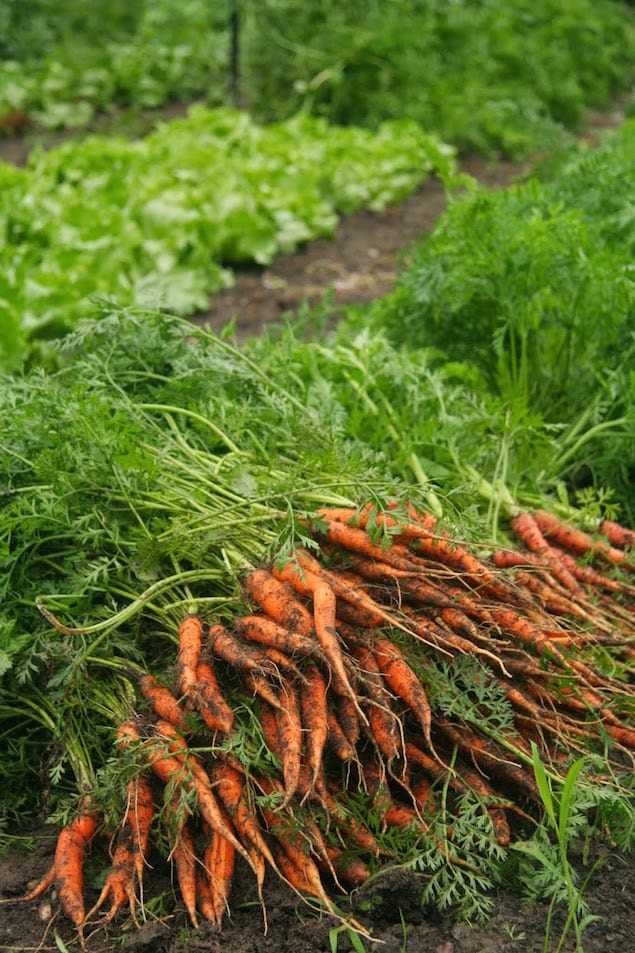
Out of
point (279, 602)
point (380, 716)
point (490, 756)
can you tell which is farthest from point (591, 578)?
point (279, 602)

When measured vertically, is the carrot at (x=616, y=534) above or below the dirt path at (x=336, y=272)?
above

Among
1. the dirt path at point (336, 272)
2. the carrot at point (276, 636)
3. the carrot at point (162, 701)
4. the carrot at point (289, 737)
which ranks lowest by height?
the dirt path at point (336, 272)

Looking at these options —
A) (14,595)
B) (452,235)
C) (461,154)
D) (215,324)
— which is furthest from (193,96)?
(14,595)

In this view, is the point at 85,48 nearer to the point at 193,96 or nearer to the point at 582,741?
the point at 193,96

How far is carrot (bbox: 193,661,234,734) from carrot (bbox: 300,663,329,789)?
181 mm

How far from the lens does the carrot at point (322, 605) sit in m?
2.51

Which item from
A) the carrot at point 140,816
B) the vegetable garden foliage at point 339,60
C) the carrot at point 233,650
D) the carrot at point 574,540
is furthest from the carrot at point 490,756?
the vegetable garden foliage at point 339,60

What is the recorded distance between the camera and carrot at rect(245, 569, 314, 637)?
8.52 feet

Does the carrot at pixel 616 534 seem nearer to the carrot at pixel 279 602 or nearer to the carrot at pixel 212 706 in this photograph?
the carrot at pixel 279 602

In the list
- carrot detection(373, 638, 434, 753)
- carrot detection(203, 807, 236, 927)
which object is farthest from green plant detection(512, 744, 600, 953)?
carrot detection(203, 807, 236, 927)

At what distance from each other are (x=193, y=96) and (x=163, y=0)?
150cm

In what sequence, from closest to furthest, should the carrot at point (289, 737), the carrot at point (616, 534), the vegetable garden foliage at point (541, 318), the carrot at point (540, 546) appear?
1. the carrot at point (289, 737)
2. the carrot at point (540, 546)
3. the carrot at point (616, 534)
4. the vegetable garden foliage at point (541, 318)

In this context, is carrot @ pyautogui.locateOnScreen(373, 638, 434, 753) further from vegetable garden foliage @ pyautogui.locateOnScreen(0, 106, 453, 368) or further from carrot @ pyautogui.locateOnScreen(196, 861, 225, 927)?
vegetable garden foliage @ pyautogui.locateOnScreen(0, 106, 453, 368)

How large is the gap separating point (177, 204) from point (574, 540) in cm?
393
